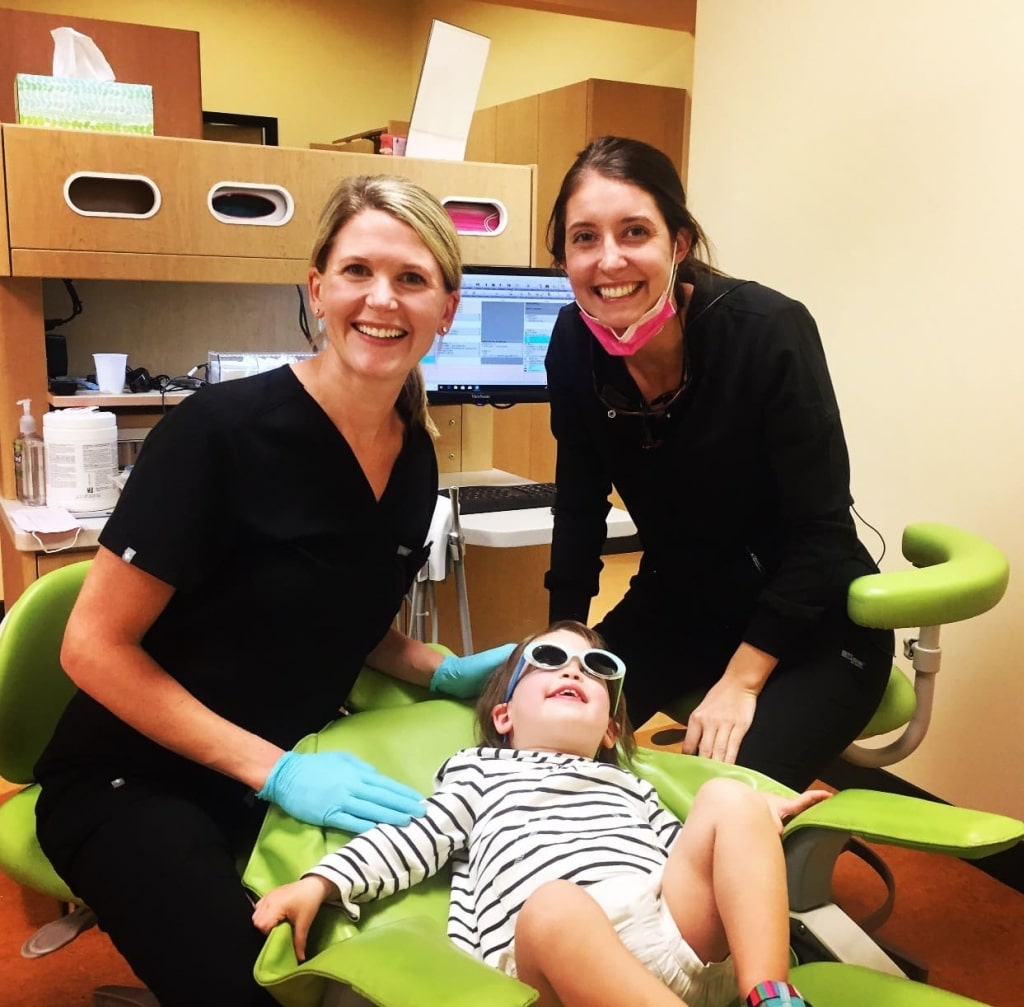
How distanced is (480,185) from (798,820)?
1758 mm

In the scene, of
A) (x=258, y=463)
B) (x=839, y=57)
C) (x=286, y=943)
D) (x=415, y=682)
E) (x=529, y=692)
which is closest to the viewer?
(x=286, y=943)

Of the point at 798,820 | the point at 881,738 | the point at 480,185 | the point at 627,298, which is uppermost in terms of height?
the point at 480,185

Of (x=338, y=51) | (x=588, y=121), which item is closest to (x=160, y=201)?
(x=588, y=121)

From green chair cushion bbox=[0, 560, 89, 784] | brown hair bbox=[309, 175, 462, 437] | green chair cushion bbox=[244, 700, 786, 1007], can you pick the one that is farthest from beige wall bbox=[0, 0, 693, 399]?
Answer: green chair cushion bbox=[0, 560, 89, 784]

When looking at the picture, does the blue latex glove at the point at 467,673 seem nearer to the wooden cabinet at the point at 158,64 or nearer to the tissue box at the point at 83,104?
the tissue box at the point at 83,104

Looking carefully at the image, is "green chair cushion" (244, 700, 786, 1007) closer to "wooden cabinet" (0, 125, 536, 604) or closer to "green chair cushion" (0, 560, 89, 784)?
"green chair cushion" (0, 560, 89, 784)

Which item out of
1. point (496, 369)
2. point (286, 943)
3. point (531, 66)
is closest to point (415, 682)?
point (286, 943)

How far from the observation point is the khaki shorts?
104 cm

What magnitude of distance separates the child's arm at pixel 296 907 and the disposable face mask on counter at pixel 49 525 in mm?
1024

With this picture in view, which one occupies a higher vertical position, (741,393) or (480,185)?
(480,185)

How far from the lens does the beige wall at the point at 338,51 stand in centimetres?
530

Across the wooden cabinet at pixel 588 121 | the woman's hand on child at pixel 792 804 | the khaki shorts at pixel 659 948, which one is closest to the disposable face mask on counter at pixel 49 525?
the khaki shorts at pixel 659 948

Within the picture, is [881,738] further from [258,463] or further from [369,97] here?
[369,97]

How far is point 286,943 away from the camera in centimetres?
101
